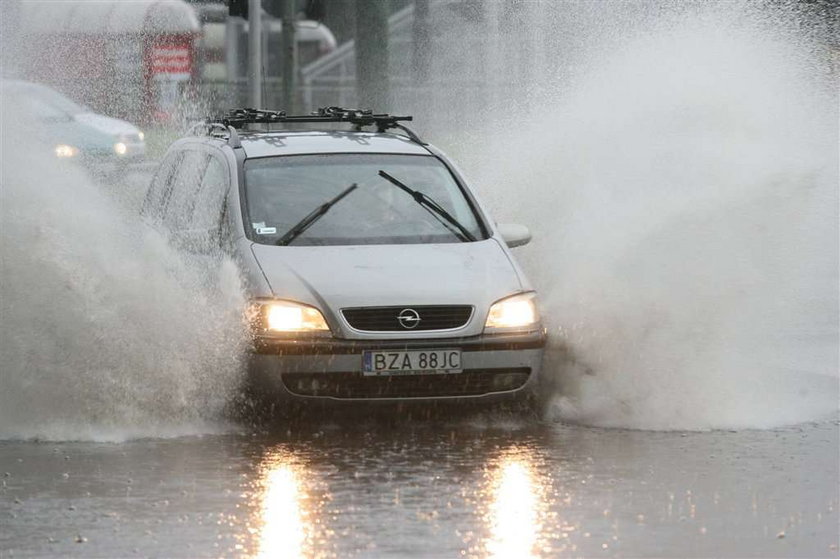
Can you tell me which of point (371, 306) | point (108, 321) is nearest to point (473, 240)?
point (371, 306)

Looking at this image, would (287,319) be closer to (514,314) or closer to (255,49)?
(514,314)

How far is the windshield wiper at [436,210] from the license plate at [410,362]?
1.28 metres

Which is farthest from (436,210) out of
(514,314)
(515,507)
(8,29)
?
(8,29)

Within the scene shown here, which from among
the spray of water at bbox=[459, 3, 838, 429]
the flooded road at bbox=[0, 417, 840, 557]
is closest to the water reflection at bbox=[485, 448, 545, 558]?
the flooded road at bbox=[0, 417, 840, 557]

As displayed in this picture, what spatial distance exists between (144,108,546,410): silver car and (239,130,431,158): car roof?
0.01 m

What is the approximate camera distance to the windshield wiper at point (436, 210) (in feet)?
37.5

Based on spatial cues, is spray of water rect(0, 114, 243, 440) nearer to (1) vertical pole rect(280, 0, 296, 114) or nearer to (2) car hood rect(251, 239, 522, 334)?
(2) car hood rect(251, 239, 522, 334)

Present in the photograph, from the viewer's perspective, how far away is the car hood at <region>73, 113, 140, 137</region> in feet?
98.3

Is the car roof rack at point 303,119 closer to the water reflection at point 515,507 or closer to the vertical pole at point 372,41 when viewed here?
the water reflection at point 515,507

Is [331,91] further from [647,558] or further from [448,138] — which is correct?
[647,558]

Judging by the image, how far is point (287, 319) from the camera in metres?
10.2

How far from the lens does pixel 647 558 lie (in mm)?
7125

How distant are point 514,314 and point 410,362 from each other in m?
0.70

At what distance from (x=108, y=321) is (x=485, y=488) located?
2.88 metres
